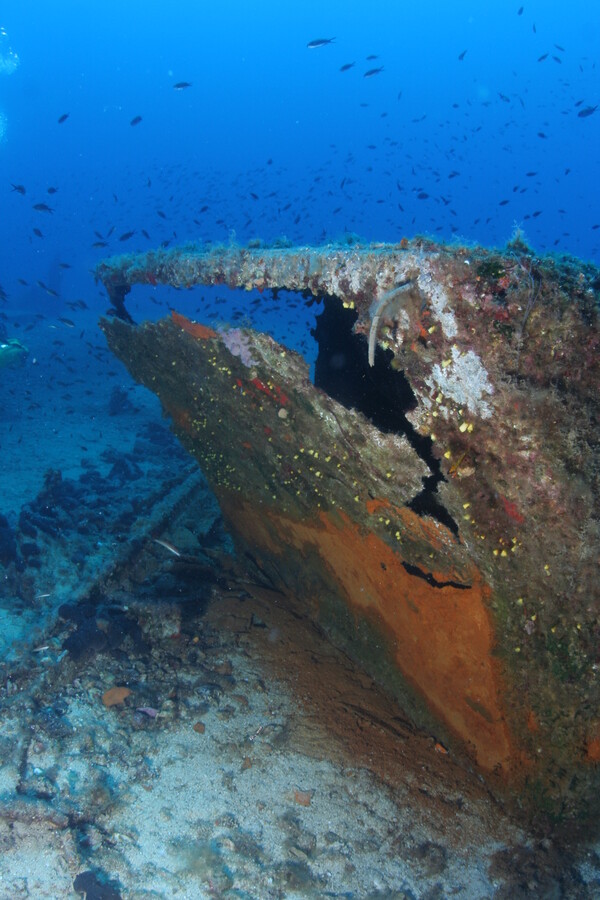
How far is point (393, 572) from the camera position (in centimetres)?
390

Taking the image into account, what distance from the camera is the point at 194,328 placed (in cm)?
420

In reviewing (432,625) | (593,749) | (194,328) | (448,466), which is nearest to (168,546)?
(194,328)

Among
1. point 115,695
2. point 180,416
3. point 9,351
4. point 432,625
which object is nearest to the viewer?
point 432,625

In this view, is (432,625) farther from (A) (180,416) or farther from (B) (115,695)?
(A) (180,416)

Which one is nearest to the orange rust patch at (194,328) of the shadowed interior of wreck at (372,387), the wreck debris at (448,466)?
the wreck debris at (448,466)

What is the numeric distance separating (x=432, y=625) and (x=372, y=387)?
1.81 meters

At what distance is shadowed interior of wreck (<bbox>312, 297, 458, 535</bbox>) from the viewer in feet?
10.2

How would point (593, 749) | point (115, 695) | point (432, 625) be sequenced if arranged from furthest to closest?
point (115, 695) → point (432, 625) → point (593, 749)

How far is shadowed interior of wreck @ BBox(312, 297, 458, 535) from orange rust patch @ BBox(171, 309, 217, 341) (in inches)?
36.4

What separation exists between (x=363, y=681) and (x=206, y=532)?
3430 mm

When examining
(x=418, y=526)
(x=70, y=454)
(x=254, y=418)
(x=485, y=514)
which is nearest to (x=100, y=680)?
(x=254, y=418)

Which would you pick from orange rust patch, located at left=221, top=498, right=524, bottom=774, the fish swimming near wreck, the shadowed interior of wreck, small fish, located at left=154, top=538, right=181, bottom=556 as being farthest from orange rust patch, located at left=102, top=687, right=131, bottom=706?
the fish swimming near wreck

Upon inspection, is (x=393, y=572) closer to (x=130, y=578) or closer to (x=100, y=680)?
(x=100, y=680)

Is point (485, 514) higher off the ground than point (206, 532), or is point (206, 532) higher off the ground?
point (485, 514)
